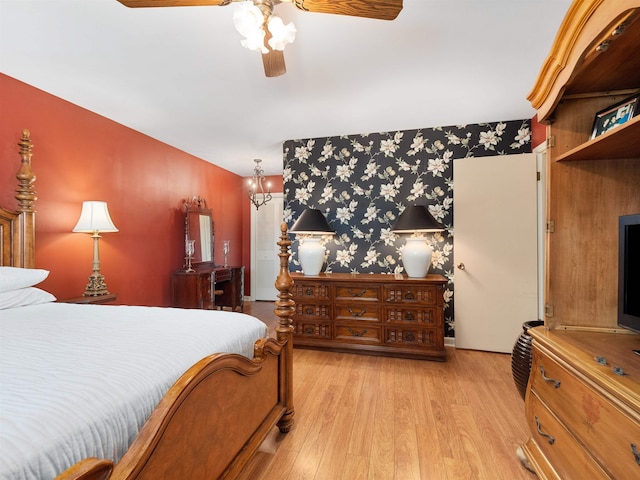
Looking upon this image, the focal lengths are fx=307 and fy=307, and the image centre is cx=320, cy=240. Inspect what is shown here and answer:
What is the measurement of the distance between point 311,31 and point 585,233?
181cm

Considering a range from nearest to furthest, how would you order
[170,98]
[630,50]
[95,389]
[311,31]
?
[95,389] < [630,50] < [311,31] < [170,98]

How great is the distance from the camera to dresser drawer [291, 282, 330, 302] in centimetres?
324

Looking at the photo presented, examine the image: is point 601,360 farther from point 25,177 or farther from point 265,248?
point 265,248

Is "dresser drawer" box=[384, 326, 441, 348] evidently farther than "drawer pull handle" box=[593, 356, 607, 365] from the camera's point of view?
Yes

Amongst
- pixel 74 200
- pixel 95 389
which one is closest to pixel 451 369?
pixel 95 389

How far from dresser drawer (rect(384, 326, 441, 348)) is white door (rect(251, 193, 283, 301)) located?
3.07 m

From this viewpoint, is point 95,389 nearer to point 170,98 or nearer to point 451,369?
point 170,98

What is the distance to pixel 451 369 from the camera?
2.79 meters

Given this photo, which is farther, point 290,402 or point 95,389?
point 290,402

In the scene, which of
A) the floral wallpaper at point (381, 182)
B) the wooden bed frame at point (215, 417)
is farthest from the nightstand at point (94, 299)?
the floral wallpaper at point (381, 182)

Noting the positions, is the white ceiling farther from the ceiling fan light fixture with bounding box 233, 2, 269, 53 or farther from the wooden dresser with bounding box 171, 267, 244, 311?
the wooden dresser with bounding box 171, 267, 244, 311

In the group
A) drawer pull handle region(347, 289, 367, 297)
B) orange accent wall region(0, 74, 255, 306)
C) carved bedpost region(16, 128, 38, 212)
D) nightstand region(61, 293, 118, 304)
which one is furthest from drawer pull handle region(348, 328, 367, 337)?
carved bedpost region(16, 128, 38, 212)

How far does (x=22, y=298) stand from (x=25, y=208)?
2.52 feet

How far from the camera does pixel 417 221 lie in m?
3.08
